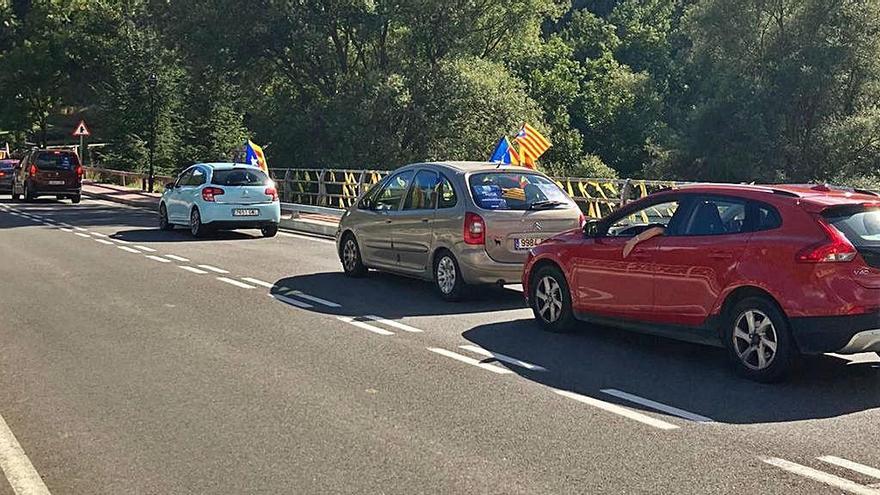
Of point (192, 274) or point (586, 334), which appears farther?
point (192, 274)

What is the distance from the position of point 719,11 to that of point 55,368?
40.1 meters

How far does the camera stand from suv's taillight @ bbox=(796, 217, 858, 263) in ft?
25.0

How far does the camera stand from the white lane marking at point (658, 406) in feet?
22.4

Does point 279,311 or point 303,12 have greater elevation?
point 303,12

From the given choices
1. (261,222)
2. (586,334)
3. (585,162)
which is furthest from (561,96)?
(586,334)

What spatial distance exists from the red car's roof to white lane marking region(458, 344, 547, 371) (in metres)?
1.97

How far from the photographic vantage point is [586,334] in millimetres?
10023

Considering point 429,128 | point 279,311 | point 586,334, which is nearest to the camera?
point 586,334

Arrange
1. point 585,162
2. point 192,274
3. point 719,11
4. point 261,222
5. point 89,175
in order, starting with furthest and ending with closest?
point 89,175, point 585,162, point 719,11, point 261,222, point 192,274

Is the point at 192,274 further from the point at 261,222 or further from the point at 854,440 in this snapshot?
the point at 854,440

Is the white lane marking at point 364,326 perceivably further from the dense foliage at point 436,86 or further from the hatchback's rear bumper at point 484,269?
the dense foliage at point 436,86

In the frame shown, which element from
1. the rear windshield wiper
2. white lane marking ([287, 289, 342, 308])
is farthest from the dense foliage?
the rear windshield wiper

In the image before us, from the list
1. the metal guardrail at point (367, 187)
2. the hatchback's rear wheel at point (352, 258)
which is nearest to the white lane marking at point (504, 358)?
the hatchback's rear wheel at point (352, 258)

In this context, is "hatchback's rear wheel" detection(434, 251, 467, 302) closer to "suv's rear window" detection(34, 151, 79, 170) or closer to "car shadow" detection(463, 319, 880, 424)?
"car shadow" detection(463, 319, 880, 424)
